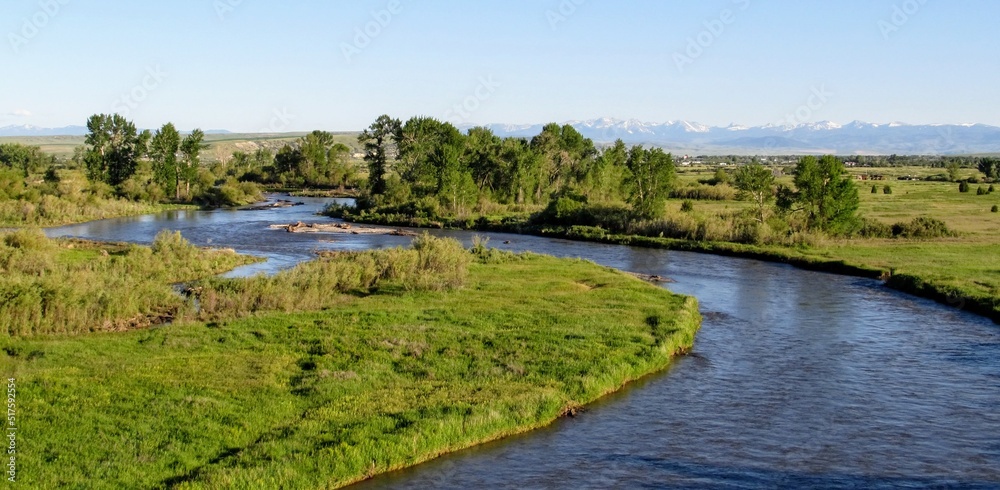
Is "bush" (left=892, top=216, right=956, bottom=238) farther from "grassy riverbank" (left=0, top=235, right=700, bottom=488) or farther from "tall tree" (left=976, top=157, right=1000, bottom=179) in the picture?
"tall tree" (left=976, top=157, right=1000, bottom=179)

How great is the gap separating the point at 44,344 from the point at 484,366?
12.3m

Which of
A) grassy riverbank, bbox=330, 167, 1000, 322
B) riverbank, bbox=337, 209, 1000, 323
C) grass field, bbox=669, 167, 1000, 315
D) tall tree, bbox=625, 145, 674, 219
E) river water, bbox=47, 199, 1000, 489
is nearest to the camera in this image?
river water, bbox=47, 199, 1000, 489

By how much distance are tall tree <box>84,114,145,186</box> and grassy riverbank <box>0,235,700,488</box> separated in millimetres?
76661

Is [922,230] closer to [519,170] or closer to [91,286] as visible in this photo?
[519,170]

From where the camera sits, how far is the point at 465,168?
9156 cm

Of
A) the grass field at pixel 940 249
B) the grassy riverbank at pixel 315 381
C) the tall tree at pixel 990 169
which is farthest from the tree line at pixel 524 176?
the tall tree at pixel 990 169

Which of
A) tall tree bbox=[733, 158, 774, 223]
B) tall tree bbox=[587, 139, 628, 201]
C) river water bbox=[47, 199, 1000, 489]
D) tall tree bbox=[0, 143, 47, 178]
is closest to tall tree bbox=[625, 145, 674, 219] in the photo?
tall tree bbox=[733, 158, 774, 223]

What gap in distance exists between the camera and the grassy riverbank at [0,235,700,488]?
15219 mm

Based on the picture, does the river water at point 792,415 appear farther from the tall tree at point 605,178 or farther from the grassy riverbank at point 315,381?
the tall tree at point 605,178

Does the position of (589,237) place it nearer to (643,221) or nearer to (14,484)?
(643,221)

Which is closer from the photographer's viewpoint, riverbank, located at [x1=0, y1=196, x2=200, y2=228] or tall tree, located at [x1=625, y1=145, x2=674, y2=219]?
tall tree, located at [x1=625, y1=145, x2=674, y2=219]

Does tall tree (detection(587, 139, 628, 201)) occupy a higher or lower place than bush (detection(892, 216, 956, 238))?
higher

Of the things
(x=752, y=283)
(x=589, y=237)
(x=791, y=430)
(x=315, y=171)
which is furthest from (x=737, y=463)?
(x=315, y=171)

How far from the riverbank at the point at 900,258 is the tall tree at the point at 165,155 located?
167 feet
